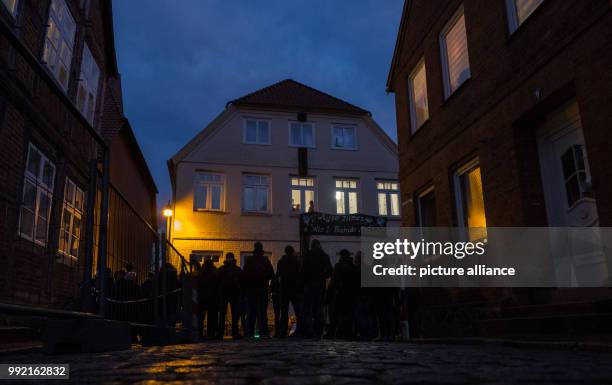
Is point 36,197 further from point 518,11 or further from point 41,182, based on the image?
point 518,11

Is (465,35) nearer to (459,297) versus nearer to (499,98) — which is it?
(499,98)

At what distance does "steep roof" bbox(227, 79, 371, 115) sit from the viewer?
24.4 m

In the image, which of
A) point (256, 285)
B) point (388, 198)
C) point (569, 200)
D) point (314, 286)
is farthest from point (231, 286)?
point (388, 198)

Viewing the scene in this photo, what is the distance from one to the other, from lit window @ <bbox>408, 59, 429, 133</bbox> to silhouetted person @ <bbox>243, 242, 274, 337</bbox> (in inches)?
217

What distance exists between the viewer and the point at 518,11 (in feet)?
30.7

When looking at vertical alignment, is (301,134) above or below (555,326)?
above

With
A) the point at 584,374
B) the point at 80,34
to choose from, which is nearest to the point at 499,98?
the point at 584,374

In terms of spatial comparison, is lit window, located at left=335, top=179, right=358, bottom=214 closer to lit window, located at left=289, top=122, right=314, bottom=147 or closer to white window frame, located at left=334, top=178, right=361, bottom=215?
white window frame, located at left=334, top=178, right=361, bottom=215

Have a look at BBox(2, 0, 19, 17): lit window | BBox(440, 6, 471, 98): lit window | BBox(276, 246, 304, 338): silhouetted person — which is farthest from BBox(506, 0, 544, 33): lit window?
BBox(2, 0, 19, 17): lit window

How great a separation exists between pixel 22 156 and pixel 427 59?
1079 centimetres

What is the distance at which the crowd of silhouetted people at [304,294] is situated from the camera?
9.95 m

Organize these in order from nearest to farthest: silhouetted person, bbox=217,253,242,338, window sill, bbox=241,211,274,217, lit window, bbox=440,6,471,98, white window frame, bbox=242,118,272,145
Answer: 1. silhouetted person, bbox=217,253,242,338
2. lit window, bbox=440,6,471,98
3. window sill, bbox=241,211,274,217
4. white window frame, bbox=242,118,272,145

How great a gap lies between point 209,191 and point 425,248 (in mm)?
11996

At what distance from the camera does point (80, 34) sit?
12594mm
